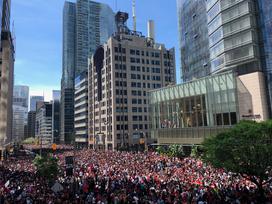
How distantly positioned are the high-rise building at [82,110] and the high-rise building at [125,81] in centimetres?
1842

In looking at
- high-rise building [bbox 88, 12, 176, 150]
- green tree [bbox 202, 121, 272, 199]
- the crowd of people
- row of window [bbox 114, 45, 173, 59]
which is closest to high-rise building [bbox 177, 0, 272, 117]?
the crowd of people

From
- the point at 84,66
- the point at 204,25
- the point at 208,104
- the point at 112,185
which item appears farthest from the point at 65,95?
the point at 112,185

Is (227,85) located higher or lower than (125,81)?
lower

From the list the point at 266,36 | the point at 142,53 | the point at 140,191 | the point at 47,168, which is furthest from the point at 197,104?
the point at 142,53

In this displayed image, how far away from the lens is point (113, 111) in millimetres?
98000

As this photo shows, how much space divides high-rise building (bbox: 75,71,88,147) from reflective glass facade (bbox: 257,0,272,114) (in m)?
96.0

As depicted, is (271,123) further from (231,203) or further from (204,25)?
(204,25)

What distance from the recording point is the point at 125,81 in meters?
102

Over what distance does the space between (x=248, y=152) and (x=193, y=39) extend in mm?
77738

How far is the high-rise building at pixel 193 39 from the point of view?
84.9 metres

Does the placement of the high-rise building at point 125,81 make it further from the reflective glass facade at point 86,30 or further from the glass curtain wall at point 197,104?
the reflective glass facade at point 86,30

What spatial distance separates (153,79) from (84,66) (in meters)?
Result: 96.1

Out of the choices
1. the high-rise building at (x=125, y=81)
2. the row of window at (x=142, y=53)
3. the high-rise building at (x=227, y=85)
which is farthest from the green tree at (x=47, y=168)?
the row of window at (x=142, y=53)

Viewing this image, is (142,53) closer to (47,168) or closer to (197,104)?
(197,104)
